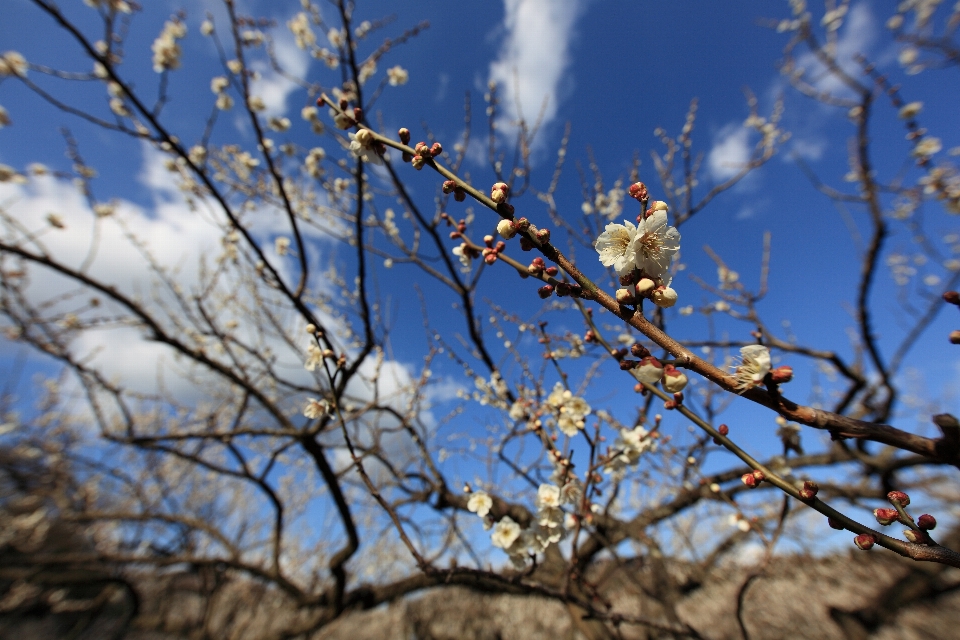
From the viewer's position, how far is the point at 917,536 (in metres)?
0.73

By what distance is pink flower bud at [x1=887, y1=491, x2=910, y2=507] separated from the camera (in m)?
0.77

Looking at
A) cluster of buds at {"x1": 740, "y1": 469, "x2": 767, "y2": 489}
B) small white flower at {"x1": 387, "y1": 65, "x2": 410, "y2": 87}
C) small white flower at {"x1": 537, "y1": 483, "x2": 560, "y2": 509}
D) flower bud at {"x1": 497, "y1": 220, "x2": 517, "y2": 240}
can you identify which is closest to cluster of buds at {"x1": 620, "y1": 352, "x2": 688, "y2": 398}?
cluster of buds at {"x1": 740, "y1": 469, "x2": 767, "y2": 489}

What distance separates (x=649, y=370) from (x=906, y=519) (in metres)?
0.56

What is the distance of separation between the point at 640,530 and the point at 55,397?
1223 centimetres

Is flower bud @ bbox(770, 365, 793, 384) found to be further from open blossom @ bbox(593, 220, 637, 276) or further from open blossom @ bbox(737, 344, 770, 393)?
open blossom @ bbox(593, 220, 637, 276)

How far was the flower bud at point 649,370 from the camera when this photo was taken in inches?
34.4

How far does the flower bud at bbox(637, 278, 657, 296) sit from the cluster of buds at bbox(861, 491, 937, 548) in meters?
0.60

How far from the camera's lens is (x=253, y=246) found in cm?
242

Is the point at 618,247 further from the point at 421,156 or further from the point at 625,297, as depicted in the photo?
the point at 421,156

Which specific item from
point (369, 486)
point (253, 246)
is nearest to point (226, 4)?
point (253, 246)

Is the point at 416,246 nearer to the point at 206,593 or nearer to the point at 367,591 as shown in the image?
the point at 367,591

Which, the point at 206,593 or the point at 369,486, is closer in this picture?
the point at 369,486

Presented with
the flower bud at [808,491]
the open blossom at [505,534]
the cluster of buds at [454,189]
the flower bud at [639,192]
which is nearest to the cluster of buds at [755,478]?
the flower bud at [808,491]

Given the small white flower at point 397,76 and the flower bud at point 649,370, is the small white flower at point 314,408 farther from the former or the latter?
the small white flower at point 397,76
